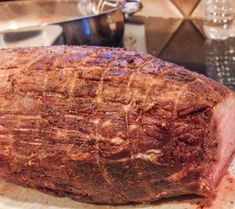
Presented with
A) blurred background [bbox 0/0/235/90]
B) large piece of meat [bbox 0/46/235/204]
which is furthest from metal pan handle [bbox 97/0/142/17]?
large piece of meat [bbox 0/46/235/204]

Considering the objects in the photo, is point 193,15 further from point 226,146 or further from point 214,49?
point 226,146

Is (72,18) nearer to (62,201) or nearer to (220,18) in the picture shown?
(220,18)

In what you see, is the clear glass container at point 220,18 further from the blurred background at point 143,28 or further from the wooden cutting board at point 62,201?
the wooden cutting board at point 62,201

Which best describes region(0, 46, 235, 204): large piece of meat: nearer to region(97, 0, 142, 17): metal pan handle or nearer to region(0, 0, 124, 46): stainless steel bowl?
region(0, 0, 124, 46): stainless steel bowl

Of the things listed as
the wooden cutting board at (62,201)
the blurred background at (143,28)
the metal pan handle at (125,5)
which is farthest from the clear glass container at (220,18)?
the wooden cutting board at (62,201)

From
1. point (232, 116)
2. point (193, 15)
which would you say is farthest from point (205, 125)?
point (193, 15)

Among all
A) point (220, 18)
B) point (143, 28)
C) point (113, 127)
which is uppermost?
point (113, 127)

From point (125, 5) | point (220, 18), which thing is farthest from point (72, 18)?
point (220, 18)
